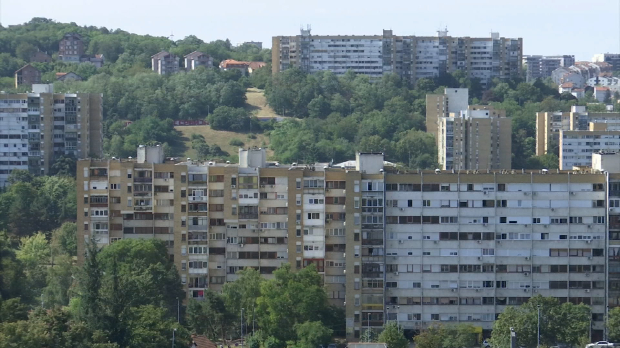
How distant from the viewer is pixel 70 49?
387ft

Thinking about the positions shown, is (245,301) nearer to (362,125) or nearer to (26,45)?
(362,125)

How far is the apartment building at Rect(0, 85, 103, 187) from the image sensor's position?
238ft

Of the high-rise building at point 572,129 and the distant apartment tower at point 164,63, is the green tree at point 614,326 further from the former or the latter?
the distant apartment tower at point 164,63

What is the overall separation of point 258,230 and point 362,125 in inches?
1931

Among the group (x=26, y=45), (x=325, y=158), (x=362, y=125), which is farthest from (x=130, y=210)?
(x=26, y=45)

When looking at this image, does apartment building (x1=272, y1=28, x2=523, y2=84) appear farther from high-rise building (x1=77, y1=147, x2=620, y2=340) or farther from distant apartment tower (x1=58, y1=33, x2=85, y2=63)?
high-rise building (x1=77, y1=147, x2=620, y2=340)

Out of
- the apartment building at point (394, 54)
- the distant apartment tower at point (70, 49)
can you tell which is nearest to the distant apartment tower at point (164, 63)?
the distant apartment tower at point (70, 49)

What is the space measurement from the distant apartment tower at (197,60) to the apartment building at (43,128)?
39063 millimetres

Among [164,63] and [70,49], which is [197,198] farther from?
[70,49]

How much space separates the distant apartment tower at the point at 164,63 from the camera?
370 feet

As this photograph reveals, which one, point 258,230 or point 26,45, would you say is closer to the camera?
point 258,230

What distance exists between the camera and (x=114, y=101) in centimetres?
9694

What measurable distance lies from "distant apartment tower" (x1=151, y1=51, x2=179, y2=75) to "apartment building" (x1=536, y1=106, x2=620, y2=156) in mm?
28944

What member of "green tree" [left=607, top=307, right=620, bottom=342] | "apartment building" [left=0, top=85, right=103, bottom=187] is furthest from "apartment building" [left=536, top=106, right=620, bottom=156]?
"green tree" [left=607, top=307, right=620, bottom=342]
